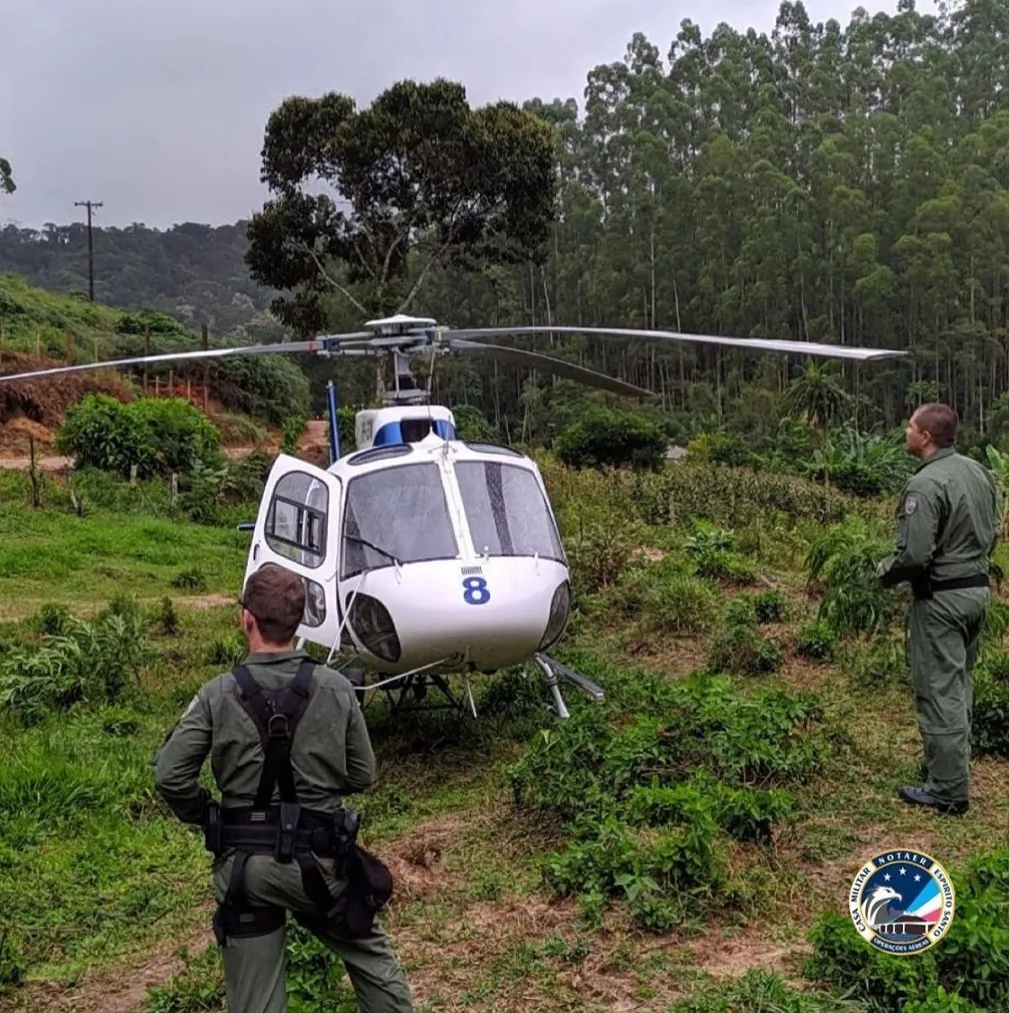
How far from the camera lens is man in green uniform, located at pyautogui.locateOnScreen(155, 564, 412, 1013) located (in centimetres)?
293

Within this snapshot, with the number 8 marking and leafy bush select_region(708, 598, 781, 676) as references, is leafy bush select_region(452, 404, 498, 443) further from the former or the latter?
the number 8 marking

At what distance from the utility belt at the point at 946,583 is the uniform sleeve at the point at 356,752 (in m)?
2.95

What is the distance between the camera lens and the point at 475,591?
19.3 ft

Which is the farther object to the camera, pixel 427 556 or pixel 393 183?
pixel 393 183

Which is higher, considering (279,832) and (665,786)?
(279,832)

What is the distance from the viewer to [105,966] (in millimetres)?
4301

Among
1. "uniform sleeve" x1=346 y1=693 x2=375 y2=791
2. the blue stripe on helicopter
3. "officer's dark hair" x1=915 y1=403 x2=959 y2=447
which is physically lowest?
"uniform sleeve" x1=346 y1=693 x2=375 y2=791

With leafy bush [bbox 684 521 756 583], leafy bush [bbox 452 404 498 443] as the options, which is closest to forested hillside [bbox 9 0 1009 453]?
A: leafy bush [bbox 452 404 498 443]

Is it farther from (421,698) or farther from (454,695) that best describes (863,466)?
(421,698)

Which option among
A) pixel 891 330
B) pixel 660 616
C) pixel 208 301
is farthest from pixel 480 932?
pixel 208 301

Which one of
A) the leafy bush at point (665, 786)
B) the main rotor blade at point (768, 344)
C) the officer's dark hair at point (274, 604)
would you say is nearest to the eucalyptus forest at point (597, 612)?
the leafy bush at point (665, 786)

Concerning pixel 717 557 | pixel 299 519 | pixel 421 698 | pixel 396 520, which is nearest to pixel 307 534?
pixel 299 519

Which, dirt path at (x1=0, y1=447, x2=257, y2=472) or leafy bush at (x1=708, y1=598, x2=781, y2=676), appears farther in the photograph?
dirt path at (x1=0, y1=447, x2=257, y2=472)

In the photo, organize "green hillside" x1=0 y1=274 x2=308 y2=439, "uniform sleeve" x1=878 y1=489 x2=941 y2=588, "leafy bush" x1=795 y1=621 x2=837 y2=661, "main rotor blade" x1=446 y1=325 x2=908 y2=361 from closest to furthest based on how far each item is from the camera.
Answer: "uniform sleeve" x1=878 y1=489 x2=941 y2=588 → "main rotor blade" x1=446 y1=325 x2=908 y2=361 → "leafy bush" x1=795 y1=621 x2=837 y2=661 → "green hillside" x1=0 y1=274 x2=308 y2=439
